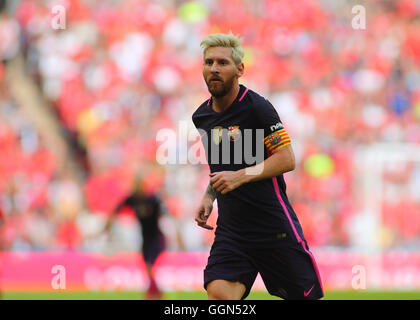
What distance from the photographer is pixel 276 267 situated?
4500 mm

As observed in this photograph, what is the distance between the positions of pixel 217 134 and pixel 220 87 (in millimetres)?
319

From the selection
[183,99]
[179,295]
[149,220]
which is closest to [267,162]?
[149,220]

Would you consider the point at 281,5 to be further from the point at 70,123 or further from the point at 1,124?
the point at 1,124

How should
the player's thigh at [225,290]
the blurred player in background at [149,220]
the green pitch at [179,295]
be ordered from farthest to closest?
the green pitch at [179,295] → the blurred player in background at [149,220] → the player's thigh at [225,290]

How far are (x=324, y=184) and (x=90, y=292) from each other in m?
5.52

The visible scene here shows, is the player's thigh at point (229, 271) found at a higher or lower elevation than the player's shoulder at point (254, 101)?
lower

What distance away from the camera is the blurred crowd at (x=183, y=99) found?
46.4 ft

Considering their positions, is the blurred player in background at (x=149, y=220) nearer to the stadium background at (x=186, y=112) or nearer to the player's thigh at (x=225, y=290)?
the stadium background at (x=186, y=112)

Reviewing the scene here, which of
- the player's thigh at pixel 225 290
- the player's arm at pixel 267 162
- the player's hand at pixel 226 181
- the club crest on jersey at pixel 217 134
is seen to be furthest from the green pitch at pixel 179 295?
the player's hand at pixel 226 181

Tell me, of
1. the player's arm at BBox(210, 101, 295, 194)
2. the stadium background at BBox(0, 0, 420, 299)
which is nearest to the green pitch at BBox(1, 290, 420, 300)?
the stadium background at BBox(0, 0, 420, 299)

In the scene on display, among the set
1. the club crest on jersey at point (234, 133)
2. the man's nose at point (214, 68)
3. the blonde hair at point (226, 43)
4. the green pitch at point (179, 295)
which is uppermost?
the blonde hair at point (226, 43)

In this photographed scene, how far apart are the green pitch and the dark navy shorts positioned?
6000 mm

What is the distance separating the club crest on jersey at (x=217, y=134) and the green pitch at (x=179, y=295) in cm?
618

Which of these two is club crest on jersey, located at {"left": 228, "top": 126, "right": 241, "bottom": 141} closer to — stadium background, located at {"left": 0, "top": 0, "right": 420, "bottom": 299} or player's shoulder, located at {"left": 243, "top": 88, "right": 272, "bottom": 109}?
player's shoulder, located at {"left": 243, "top": 88, "right": 272, "bottom": 109}
